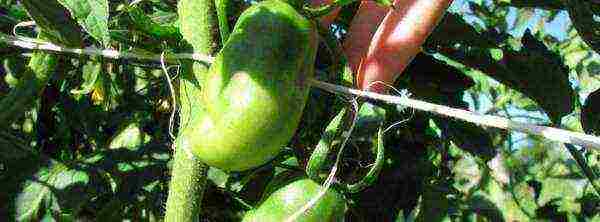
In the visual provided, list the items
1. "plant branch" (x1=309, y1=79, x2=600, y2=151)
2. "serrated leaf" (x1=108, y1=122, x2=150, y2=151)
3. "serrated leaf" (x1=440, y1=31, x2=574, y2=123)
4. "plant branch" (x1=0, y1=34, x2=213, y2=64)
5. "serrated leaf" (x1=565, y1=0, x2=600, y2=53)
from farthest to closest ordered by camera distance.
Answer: "serrated leaf" (x1=108, y1=122, x2=150, y2=151), "serrated leaf" (x1=440, y1=31, x2=574, y2=123), "serrated leaf" (x1=565, y1=0, x2=600, y2=53), "plant branch" (x1=0, y1=34, x2=213, y2=64), "plant branch" (x1=309, y1=79, x2=600, y2=151)

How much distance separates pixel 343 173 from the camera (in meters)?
1.04

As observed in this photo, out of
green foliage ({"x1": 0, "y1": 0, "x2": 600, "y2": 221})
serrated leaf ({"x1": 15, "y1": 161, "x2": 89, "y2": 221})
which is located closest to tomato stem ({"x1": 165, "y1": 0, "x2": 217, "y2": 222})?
green foliage ({"x1": 0, "y1": 0, "x2": 600, "y2": 221})

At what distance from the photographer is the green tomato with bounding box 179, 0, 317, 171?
73cm

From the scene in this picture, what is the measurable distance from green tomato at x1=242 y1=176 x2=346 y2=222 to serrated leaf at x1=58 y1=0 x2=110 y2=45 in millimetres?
227

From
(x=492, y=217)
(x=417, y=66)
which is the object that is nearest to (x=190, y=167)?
(x=417, y=66)

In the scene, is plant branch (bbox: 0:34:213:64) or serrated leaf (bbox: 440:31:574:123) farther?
serrated leaf (bbox: 440:31:574:123)

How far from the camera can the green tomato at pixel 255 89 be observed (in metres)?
0.73

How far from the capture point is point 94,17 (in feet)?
2.49

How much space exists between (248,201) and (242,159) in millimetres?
371

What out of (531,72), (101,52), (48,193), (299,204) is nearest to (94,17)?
(101,52)

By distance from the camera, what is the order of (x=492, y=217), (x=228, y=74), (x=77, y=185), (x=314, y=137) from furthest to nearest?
(x=492, y=217), (x=77, y=185), (x=314, y=137), (x=228, y=74)

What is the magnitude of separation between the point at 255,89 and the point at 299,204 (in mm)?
148

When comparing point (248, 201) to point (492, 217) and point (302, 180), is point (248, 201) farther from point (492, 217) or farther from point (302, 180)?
point (492, 217)

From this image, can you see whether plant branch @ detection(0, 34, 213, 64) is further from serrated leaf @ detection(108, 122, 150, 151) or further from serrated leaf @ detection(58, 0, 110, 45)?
serrated leaf @ detection(108, 122, 150, 151)
